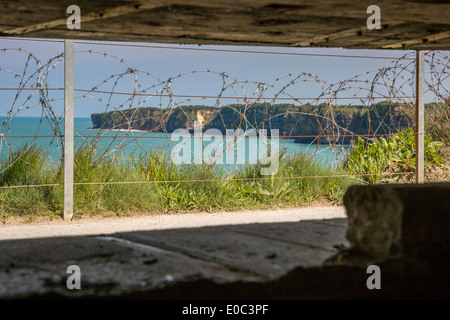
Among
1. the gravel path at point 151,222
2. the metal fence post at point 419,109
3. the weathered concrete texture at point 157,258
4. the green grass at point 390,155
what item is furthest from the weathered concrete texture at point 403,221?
the green grass at point 390,155

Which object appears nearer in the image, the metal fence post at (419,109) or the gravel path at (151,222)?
the gravel path at (151,222)

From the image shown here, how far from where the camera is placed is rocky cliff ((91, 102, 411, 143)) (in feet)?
A: 21.7

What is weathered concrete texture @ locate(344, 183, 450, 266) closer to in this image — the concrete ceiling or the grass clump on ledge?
the concrete ceiling

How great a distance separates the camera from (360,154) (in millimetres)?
7676

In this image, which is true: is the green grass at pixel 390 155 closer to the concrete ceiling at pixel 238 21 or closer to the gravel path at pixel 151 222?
the gravel path at pixel 151 222

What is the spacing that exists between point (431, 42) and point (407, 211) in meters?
1.29

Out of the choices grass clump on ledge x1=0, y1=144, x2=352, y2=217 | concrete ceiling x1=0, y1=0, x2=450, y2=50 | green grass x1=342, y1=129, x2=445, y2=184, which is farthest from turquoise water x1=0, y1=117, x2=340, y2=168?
concrete ceiling x1=0, y1=0, x2=450, y2=50

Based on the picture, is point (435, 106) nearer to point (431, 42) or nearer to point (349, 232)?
point (431, 42)

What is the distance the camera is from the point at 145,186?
599 centimetres

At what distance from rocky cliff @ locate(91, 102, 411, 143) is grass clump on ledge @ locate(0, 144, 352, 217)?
44cm

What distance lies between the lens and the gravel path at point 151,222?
4.96 m

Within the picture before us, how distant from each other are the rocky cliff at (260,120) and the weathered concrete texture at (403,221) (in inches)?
182

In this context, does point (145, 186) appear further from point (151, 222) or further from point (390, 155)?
point (390, 155)
